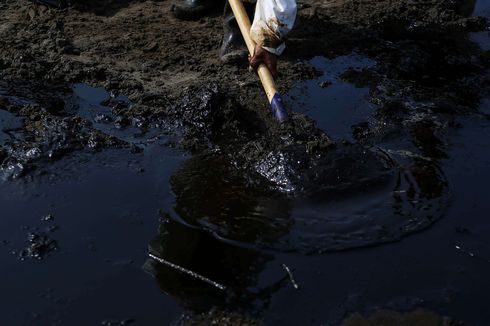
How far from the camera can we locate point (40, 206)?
3.66m

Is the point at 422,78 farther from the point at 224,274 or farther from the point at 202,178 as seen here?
the point at 224,274

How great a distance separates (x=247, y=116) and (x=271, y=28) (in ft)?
2.55

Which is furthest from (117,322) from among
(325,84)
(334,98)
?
(325,84)

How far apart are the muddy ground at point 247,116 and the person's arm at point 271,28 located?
473 millimetres

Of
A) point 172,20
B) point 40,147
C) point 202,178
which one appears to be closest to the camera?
point 202,178

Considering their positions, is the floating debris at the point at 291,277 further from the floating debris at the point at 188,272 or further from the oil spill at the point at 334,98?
Answer: the oil spill at the point at 334,98

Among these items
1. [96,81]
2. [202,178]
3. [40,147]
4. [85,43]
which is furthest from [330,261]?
[85,43]

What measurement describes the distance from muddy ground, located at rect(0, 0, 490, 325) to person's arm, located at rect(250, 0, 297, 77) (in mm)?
473

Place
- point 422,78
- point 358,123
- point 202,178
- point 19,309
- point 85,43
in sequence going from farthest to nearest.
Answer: point 85,43
point 422,78
point 358,123
point 202,178
point 19,309

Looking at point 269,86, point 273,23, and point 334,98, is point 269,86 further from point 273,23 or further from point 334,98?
point 334,98

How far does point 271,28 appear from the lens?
13.3 feet

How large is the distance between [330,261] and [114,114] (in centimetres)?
225

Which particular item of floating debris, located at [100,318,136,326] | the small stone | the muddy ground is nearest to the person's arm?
the muddy ground

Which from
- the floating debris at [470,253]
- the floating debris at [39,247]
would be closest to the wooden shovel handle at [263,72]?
the floating debris at [470,253]
